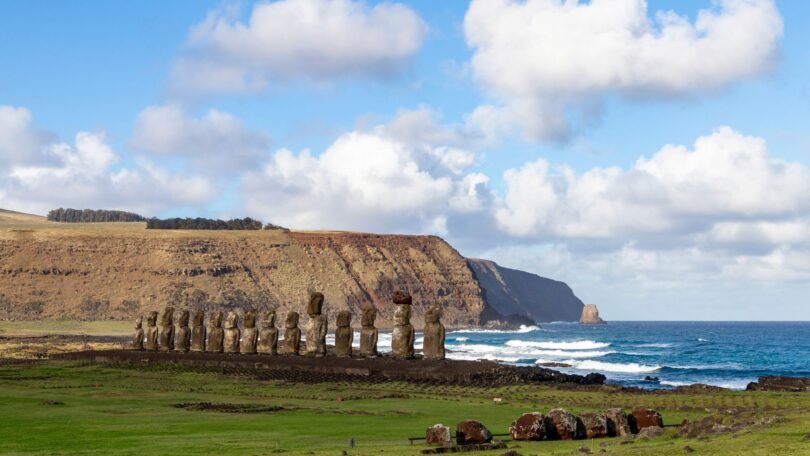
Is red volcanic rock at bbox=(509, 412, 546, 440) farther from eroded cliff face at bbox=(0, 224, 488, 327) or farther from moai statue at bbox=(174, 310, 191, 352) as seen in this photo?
eroded cliff face at bbox=(0, 224, 488, 327)

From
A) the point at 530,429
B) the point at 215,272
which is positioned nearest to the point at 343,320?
the point at 530,429

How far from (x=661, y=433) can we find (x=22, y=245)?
13448 cm

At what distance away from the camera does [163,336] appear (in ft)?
178

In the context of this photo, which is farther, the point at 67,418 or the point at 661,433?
the point at 67,418

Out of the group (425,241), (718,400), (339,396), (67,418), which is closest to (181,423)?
(67,418)

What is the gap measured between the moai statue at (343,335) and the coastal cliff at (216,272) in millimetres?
87205

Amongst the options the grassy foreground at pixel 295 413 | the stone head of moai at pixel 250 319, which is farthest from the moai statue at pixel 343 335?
the grassy foreground at pixel 295 413

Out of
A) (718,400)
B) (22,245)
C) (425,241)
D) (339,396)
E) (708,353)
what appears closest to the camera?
(718,400)

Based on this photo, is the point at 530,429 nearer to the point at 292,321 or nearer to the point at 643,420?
the point at 643,420

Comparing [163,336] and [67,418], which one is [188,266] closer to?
[163,336]

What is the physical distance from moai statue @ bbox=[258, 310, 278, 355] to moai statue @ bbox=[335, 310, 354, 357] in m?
4.10

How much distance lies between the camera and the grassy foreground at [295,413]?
17703 mm

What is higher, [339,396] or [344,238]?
[344,238]

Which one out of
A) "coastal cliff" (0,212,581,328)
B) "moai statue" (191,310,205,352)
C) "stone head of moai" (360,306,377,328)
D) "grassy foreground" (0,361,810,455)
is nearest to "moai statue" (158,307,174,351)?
"moai statue" (191,310,205,352)
